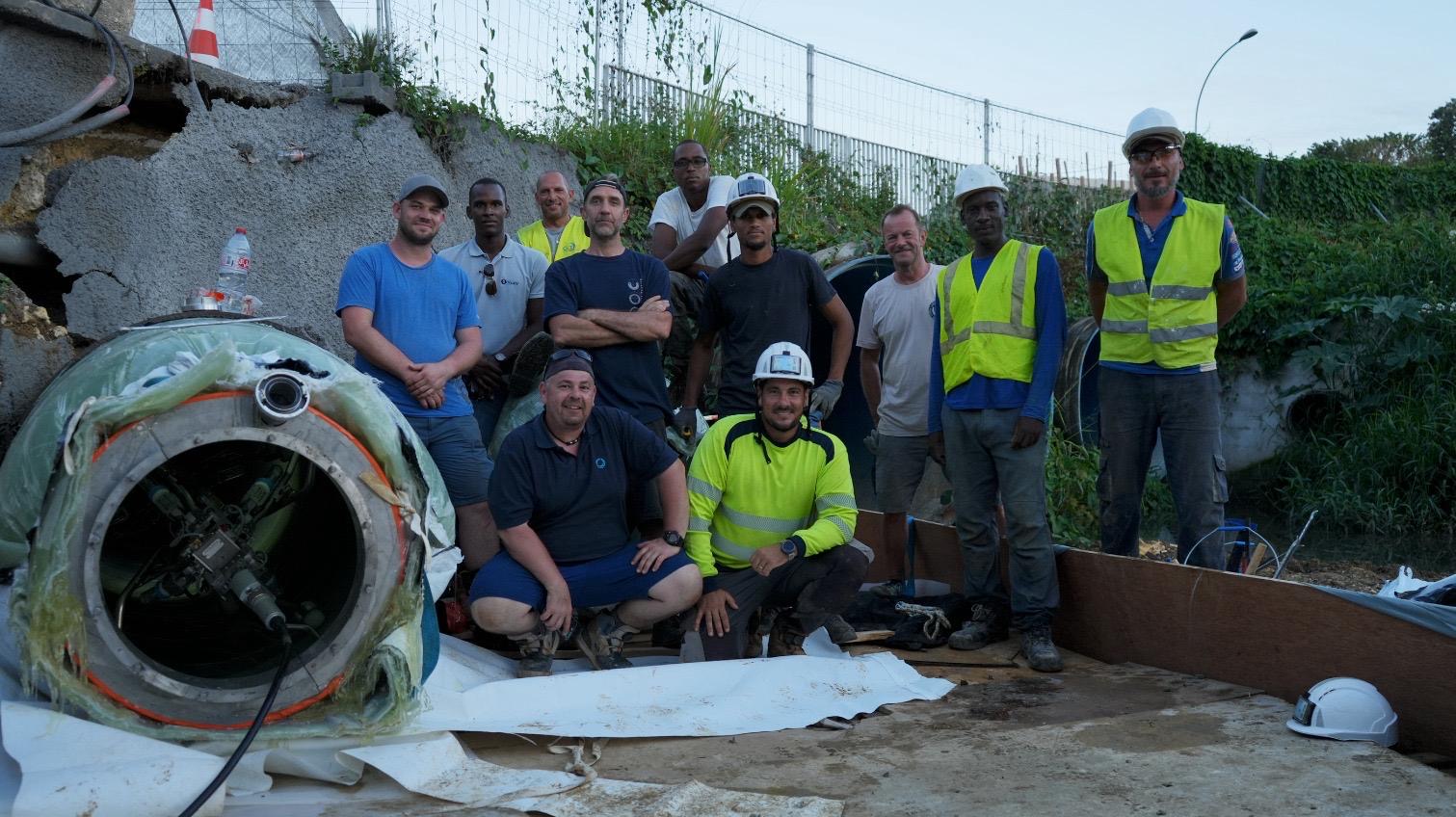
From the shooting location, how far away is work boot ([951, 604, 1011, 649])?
4.94 m

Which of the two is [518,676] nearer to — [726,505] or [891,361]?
[726,505]

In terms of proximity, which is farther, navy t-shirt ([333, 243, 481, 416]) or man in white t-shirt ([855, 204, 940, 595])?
man in white t-shirt ([855, 204, 940, 595])

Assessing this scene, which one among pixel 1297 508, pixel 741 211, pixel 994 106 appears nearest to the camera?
pixel 741 211

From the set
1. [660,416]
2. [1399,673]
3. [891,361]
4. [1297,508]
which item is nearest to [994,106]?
[1297,508]

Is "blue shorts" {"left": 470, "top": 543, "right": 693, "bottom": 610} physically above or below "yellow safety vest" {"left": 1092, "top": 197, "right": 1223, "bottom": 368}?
below

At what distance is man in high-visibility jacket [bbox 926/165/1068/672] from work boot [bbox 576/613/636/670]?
4.52ft

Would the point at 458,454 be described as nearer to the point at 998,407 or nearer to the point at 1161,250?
the point at 998,407

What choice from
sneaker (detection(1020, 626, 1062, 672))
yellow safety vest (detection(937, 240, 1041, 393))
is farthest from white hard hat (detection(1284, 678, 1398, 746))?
yellow safety vest (detection(937, 240, 1041, 393))

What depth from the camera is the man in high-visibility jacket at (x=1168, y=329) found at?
186 inches

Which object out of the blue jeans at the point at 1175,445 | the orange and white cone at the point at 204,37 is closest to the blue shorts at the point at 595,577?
the blue jeans at the point at 1175,445

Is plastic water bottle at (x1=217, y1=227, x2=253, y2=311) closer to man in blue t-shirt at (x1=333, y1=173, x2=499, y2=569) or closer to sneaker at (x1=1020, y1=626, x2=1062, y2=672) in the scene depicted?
man in blue t-shirt at (x1=333, y1=173, x2=499, y2=569)

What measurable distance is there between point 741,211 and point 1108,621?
90.6 inches

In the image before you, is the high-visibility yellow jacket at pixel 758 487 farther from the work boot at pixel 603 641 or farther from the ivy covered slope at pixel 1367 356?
the ivy covered slope at pixel 1367 356

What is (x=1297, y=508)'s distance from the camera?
10.6 meters
